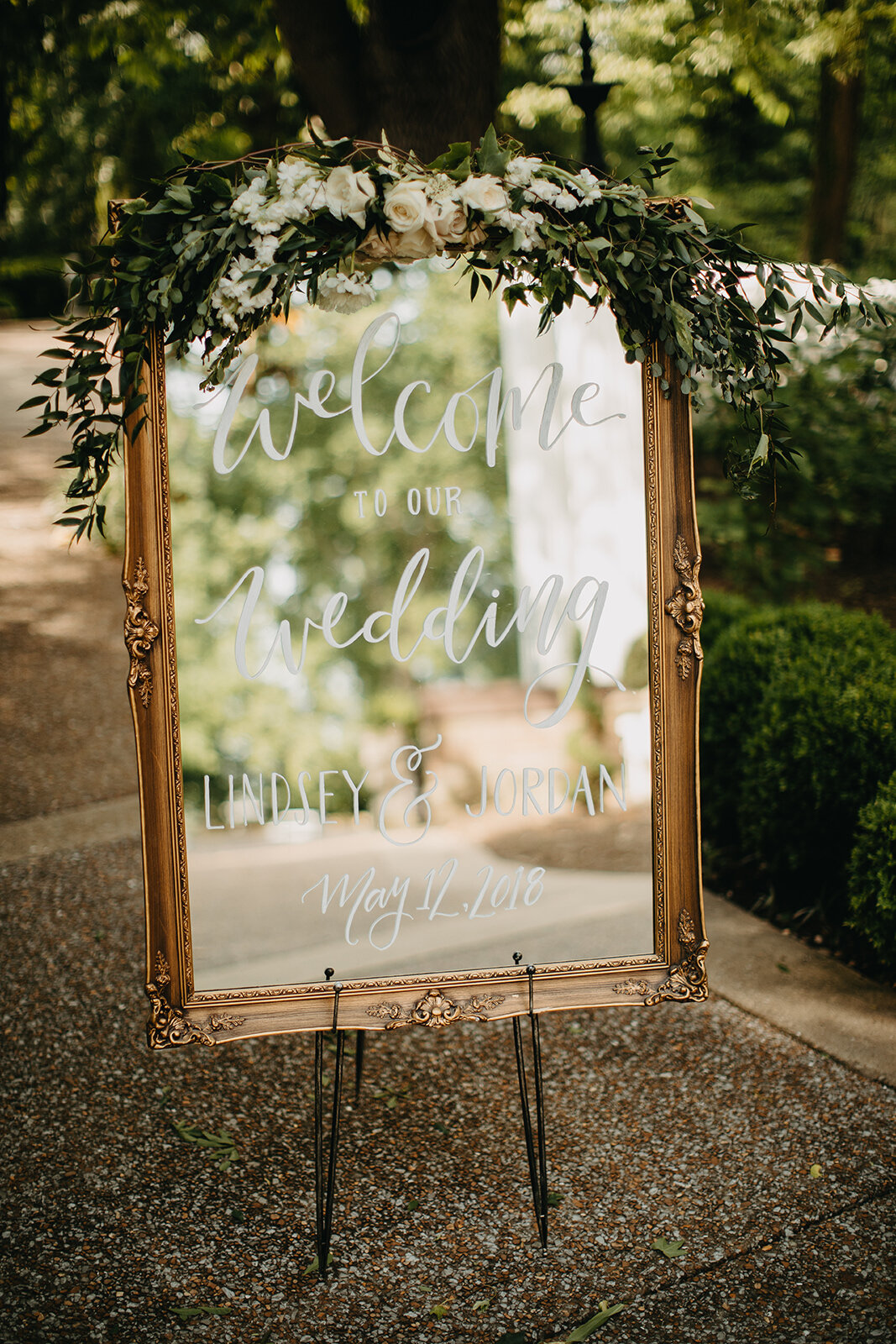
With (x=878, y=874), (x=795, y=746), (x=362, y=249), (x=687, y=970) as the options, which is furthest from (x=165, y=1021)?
(x=795, y=746)

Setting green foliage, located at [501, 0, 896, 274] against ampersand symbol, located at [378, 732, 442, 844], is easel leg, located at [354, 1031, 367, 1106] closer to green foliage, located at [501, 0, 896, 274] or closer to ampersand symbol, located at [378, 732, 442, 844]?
ampersand symbol, located at [378, 732, 442, 844]

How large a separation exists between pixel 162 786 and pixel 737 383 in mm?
1663

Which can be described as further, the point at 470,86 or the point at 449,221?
the point at 470,86

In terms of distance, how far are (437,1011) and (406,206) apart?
1.81 metres

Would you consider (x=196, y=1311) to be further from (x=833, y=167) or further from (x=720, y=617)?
(x=833, y=167)

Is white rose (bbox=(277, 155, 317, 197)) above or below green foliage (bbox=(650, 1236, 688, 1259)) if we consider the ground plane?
above

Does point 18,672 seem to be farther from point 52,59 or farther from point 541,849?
point 541,849

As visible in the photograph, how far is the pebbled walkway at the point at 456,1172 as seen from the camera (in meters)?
2.03

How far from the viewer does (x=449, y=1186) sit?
2.42 metres

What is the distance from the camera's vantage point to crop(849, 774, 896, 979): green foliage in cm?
291

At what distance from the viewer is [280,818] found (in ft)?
7.16

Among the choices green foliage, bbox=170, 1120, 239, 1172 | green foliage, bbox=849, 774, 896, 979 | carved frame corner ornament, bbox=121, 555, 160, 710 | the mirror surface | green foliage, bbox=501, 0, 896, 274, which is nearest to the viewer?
carved frame corner ornament, bbox=121, 555, 160, 710

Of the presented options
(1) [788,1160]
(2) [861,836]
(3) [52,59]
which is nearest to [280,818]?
(1) [788,1160]

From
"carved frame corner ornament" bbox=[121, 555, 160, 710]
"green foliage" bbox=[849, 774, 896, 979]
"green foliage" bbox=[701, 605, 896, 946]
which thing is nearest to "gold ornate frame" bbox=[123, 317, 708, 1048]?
"carved frame corner ornament" bbox=[121, 555, 160, 710]
